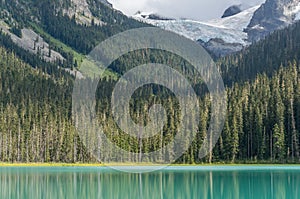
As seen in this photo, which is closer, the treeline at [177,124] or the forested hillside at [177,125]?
the forested hillside at [177,125]

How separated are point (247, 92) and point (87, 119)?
43.7m

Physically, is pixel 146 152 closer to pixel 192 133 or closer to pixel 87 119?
pixel 192 133

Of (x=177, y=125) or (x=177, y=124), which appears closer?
(x=177, y=125)

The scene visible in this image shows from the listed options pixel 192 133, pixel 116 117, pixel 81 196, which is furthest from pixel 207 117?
pixel 81 196

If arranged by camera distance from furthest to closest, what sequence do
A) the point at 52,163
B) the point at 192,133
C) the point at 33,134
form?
1. the point at 33,134
2. the point at 52,163
3. the point at 192,133

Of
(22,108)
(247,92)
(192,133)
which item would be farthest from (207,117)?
(22,108)

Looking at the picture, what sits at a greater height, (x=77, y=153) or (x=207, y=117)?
(x=207, y=117)

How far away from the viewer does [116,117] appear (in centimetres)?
15862

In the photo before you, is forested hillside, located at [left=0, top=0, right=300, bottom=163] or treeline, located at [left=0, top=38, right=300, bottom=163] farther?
treeline, located at [left=0, top=38, right=300, bottom=163]

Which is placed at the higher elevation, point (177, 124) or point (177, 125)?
point (177, 124)

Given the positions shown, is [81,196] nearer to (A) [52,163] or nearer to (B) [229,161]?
(B) [229,161]

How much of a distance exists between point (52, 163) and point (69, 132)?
10.1m

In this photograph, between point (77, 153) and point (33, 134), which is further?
point (33, 134)

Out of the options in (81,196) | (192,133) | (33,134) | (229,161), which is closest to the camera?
(81,196)
